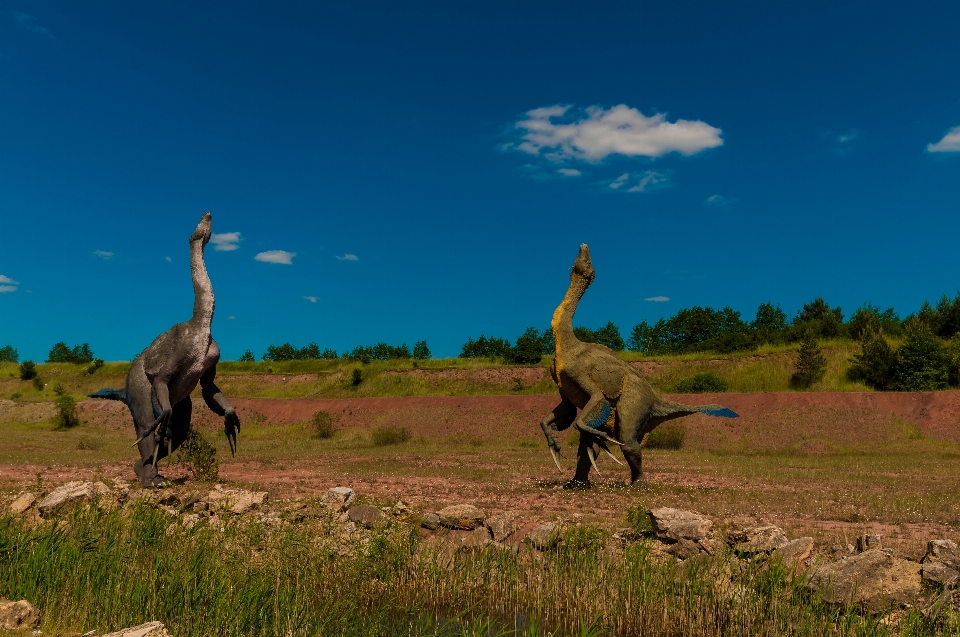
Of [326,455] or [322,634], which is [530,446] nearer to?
[326,455]

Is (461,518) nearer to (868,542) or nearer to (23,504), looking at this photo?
(868,542)

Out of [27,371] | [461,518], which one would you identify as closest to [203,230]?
[461,518]

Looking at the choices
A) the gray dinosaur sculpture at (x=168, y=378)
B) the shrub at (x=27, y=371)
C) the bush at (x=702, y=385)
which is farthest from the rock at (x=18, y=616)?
the shrub at (x=27, y=371)

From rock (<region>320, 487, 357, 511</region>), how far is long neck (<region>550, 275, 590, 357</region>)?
478cm

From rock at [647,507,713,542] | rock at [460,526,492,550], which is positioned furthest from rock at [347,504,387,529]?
rock at [647,507,713,542]

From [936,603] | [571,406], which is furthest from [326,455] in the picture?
[936,603]

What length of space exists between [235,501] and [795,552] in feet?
23.7

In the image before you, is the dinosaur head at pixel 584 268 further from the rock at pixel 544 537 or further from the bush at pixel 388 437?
the bush at pixel 388 437

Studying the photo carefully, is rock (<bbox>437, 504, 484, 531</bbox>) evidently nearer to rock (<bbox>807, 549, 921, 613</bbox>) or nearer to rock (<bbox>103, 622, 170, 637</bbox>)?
rock (<bbox>807, 549, 921, 613</bbox>)

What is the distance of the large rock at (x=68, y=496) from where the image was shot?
29.6 ft

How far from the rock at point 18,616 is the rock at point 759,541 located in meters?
6.19

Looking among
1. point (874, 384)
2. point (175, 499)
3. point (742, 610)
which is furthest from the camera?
point (874, 384)

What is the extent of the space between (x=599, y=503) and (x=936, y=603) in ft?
20.9

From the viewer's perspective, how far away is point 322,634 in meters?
5.95
